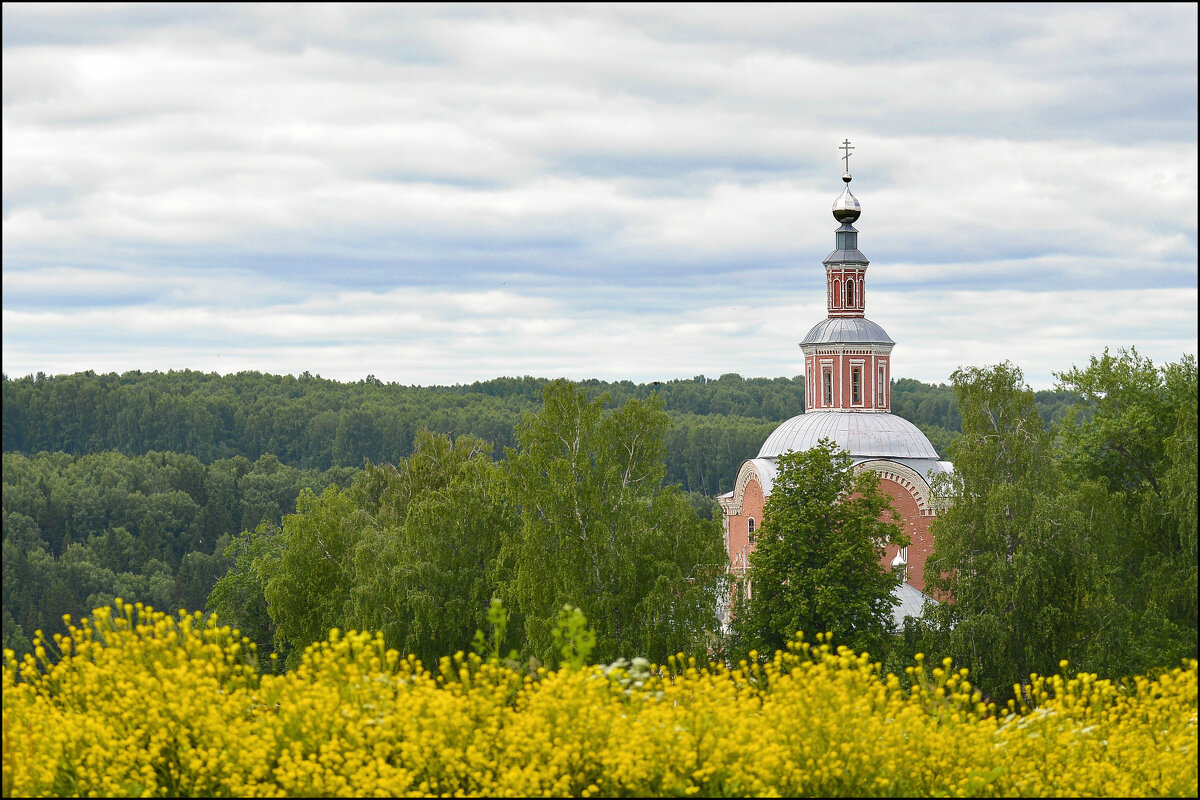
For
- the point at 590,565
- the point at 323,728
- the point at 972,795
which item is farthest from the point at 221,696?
the point at 590,565

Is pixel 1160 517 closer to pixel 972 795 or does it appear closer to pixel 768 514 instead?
pixel 768 514

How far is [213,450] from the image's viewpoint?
126375mm

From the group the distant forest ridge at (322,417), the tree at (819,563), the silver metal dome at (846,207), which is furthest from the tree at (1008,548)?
the distant forest ridge at (322,417)

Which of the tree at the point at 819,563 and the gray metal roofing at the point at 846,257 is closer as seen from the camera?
the tree at the point at 819,563

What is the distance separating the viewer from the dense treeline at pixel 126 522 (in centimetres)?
7656

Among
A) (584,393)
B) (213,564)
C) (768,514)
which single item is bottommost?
(213,564)

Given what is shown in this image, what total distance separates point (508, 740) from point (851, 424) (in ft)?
96.4

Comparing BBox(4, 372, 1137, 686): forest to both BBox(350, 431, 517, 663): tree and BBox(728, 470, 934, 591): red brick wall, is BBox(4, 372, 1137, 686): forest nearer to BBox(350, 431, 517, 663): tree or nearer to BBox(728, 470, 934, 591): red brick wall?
BBox(350, 431, 517, 663): tree

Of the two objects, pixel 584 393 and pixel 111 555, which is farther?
pixel 111 555

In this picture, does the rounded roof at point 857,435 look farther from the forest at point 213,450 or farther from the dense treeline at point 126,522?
the dense treeline at point 126,522

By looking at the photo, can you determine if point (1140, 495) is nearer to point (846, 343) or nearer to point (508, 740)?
point (846, 343)

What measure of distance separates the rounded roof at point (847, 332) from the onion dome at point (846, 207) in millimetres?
3497

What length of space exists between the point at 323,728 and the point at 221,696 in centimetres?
126

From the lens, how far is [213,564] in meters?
84.4
